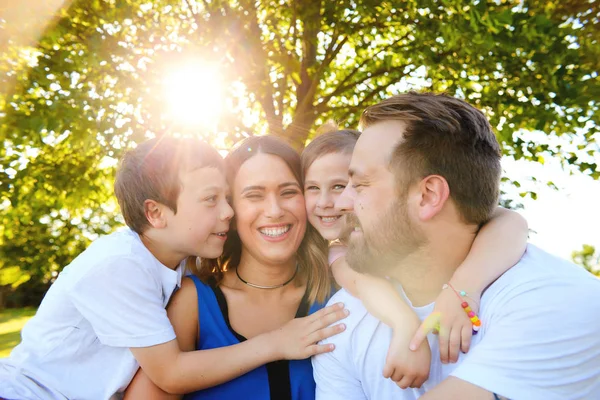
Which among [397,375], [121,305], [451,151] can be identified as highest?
[451,151]

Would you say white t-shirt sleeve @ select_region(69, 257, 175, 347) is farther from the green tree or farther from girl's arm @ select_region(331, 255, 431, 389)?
the green tree

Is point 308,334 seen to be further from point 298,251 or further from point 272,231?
point 298,251

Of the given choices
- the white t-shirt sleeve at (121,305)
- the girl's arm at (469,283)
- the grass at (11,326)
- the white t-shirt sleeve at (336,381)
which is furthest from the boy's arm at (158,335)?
the grass at (11,326)

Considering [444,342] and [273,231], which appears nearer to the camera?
[444,342]

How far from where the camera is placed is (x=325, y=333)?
2828 millimetres

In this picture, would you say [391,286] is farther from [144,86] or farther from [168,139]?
[144,86]

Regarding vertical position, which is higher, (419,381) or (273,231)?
(273,231)

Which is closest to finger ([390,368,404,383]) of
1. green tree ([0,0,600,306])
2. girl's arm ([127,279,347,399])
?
girl's arm ([127,279,347,399])

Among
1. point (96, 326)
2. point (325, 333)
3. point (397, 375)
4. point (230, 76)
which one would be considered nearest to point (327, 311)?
point (325, 333)

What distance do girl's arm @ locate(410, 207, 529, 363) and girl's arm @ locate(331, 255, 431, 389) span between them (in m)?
0.06

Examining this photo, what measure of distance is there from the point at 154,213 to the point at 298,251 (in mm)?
945

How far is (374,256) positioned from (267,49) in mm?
6279

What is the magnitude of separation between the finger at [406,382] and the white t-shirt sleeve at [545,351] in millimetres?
323

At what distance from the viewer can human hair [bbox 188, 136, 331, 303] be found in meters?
3.44
